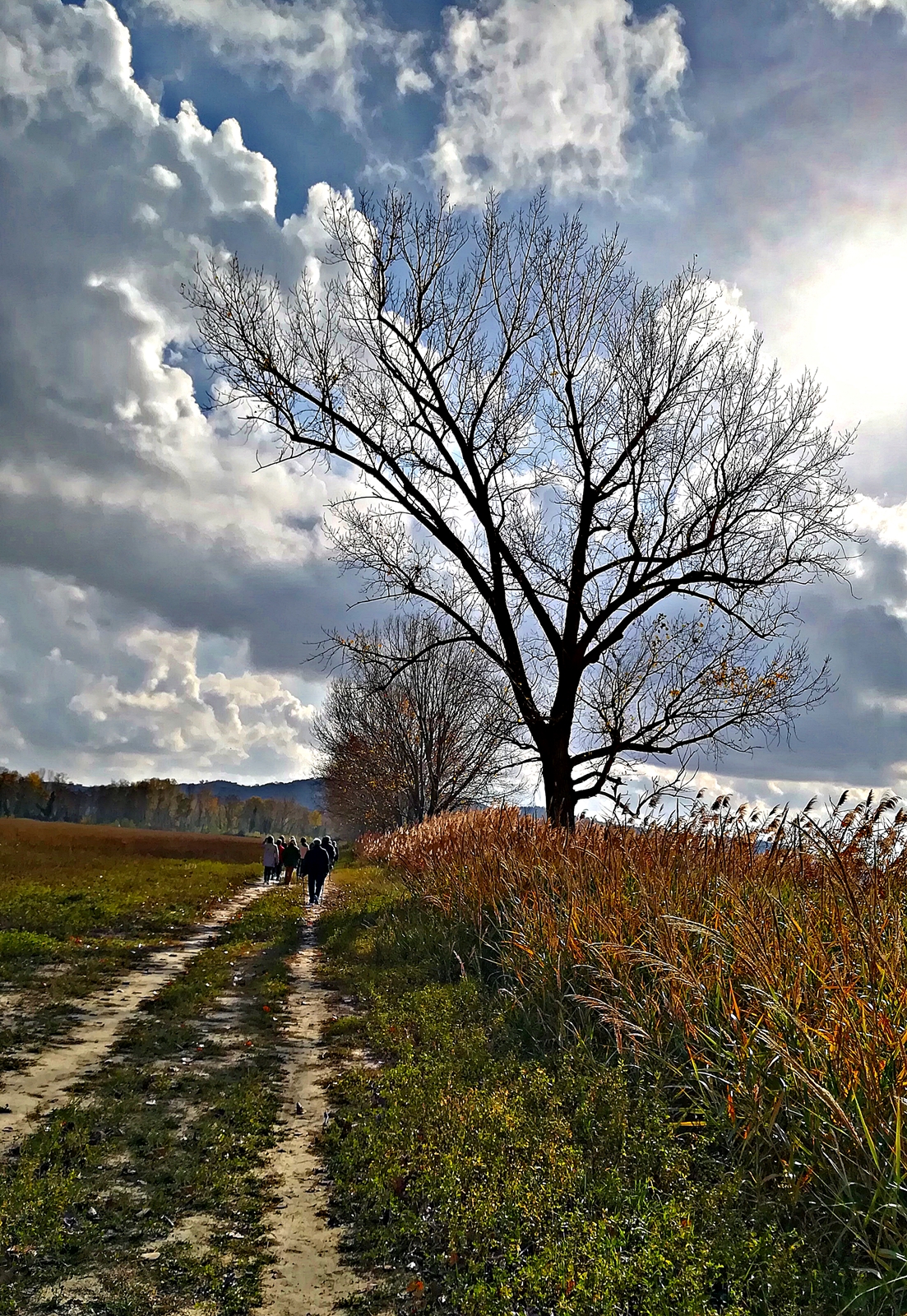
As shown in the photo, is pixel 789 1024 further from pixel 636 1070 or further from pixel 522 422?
pixel 522 422

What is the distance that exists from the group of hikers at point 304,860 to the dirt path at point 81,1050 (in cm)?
859

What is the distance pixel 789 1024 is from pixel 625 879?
11.2ft

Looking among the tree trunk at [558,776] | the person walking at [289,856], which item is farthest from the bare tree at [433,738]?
the tree trunk at [558,776]

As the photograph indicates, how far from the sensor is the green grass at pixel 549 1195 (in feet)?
10.1

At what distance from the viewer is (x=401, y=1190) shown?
168 inches

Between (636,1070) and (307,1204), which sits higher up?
(636,1070)

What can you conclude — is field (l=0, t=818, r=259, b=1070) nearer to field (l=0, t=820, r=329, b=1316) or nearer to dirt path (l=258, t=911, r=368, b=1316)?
field (l=0, t=820, r=329, b=1316)

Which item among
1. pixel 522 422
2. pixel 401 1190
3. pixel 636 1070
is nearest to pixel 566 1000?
pixel 636 1070

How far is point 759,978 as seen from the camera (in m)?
4.51

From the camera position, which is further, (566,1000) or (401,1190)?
(566,1000)

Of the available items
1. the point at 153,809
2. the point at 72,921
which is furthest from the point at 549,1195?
the point at 153,809

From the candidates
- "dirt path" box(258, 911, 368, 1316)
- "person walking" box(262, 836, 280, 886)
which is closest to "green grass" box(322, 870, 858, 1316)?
"dirt path" box(258, 911, 368, 1316)

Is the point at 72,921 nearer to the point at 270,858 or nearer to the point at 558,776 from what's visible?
the point at 558,776

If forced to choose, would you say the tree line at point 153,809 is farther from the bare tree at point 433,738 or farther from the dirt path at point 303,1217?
the dirt path at point 303,1217
